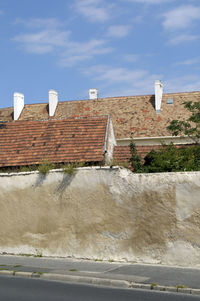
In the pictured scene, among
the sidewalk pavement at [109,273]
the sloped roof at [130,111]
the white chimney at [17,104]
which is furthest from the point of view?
the white chimney at [17,104]

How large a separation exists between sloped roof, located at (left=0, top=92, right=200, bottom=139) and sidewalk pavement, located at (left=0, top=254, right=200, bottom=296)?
20430 millimetres

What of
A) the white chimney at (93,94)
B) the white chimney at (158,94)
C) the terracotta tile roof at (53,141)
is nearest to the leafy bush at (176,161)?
the terracotta tile roof at (53,141)

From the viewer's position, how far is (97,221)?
14.5 m

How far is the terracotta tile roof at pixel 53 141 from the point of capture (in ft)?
64.6

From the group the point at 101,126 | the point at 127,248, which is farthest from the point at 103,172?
the point at 101,126

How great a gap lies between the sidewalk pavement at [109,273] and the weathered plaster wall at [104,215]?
48 centimetres

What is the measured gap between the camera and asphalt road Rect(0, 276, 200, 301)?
957 centimetres

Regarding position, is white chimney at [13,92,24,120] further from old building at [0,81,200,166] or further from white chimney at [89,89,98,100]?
white chimney at [89,89,98,100]

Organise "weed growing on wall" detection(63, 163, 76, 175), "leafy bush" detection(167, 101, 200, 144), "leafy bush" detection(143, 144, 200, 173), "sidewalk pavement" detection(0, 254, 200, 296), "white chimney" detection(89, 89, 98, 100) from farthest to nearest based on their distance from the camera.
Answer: "white chimney" detection(89, 89, 98, 100) → "leafy bush" detection(167, 101, 200, 144) → "leafy bush" detection(143, 144, 200, 173) → "weed growing on wall" detection(63, 163, 76, 175) → "sidewalk pavement" detection(0, 254, 200, 296)

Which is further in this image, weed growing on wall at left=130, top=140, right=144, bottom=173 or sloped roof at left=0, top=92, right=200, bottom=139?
sloped roof at left=0, top=92, right=200, bottom=139

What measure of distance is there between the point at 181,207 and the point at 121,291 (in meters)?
3.66

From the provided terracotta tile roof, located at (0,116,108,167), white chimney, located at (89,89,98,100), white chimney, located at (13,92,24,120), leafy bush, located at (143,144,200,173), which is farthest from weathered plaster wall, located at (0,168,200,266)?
white chimney, located at (89,89,98,100)

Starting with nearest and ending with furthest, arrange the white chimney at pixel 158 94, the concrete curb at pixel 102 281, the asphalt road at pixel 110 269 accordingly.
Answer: the concrete curb at pixel 102 281 < the asphalt road at pixel 110 269 < the white chimney at pixel 158 94

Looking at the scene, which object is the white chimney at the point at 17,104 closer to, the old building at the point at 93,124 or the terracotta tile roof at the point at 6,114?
the old building at the point at 93,124
